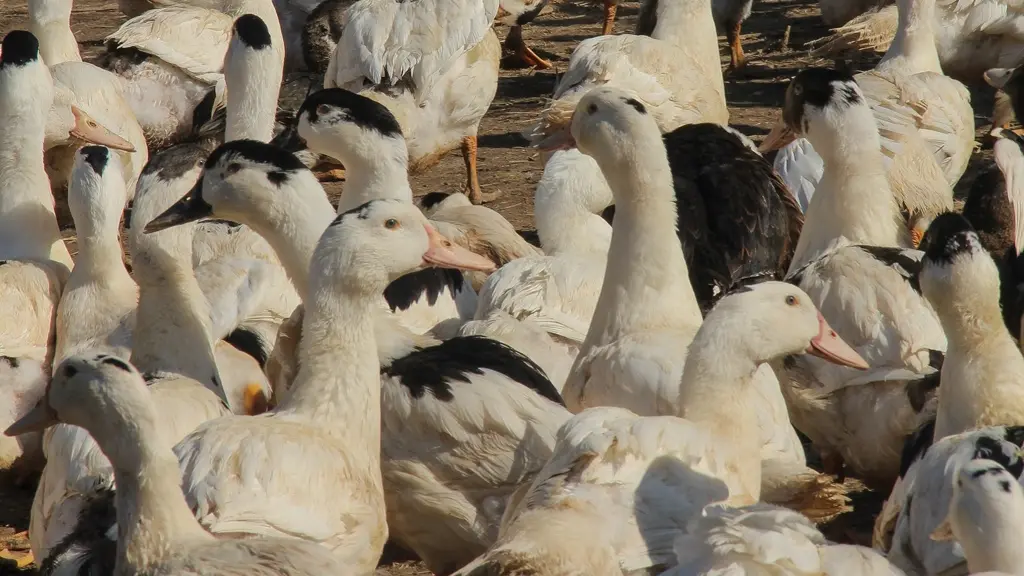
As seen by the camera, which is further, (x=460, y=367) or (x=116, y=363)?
(x=460, y=367)

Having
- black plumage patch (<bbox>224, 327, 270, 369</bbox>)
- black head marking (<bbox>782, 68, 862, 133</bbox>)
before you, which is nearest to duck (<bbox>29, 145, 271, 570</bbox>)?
black plumage patch (<bbox>224, 327, 270, 369</bbox>)

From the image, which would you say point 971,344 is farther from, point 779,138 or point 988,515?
point 779,138

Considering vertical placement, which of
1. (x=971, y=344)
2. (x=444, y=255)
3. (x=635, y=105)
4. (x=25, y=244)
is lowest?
(x=971, y=344)

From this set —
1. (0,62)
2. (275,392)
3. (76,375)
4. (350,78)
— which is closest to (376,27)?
(350,78)

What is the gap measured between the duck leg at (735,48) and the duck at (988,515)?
25.7 ft

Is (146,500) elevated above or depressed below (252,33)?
below

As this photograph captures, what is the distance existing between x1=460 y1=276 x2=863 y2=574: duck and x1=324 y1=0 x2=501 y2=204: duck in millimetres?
3799

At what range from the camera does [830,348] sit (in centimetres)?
498

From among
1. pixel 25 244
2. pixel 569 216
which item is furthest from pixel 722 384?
pixel 25 244

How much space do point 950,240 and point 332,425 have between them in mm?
1922

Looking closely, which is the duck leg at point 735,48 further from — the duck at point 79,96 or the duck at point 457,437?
the duck at point 457,437

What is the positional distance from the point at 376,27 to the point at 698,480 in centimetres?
457

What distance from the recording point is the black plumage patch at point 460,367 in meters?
4.86

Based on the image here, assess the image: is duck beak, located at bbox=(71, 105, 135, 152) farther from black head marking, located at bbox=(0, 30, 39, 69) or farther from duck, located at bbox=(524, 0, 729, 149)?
duck, located at bbox=(524, 0, 729, 149)
